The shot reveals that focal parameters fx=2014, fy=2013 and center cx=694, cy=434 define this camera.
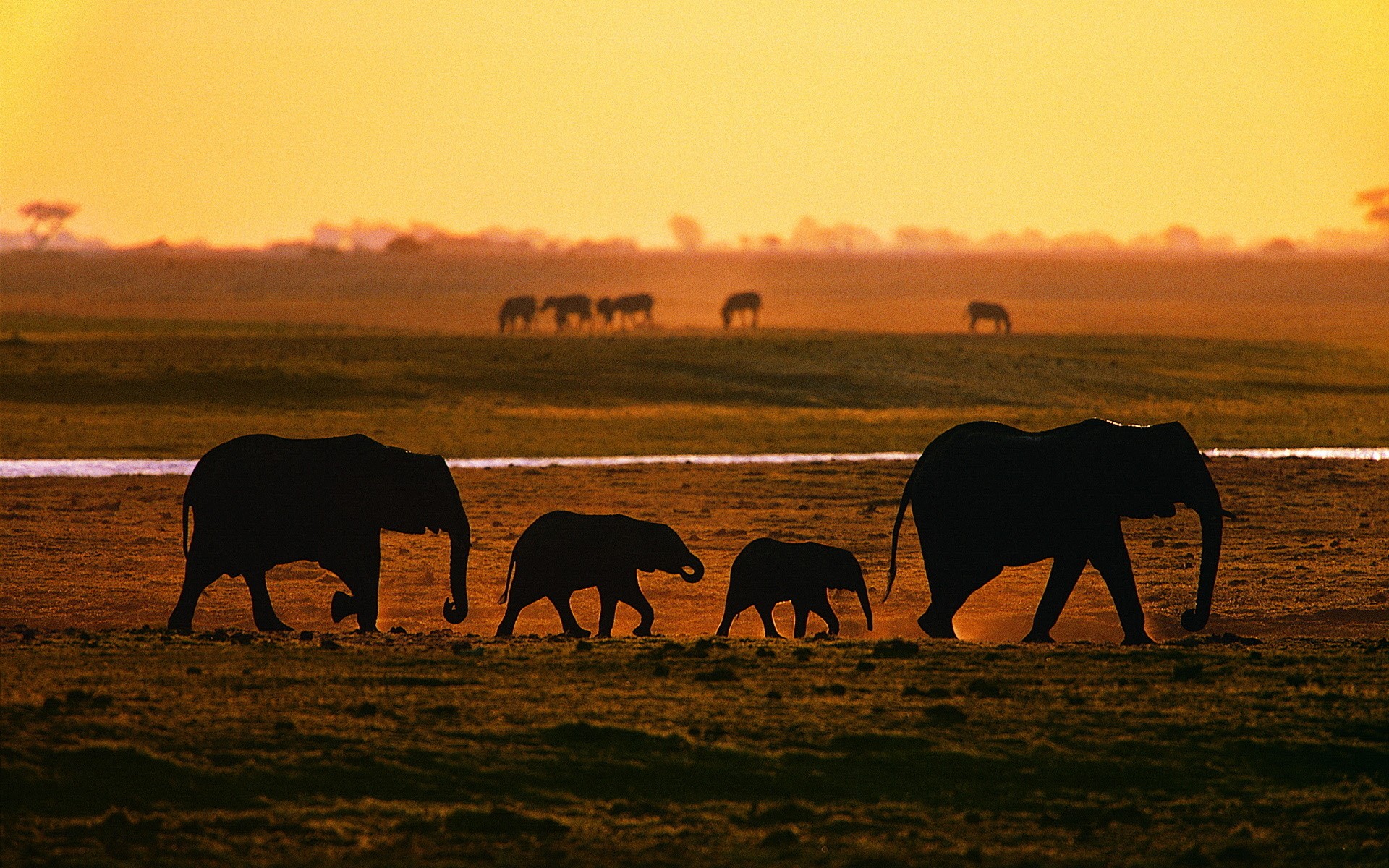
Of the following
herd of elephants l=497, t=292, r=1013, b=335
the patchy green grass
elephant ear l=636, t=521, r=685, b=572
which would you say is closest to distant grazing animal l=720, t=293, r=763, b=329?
herd of elephants l=497, t=292, r=1013, b=335

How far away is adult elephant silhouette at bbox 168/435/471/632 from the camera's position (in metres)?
16.3

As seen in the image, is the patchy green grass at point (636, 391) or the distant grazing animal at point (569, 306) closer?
the patchy green grass at point (636, 391)

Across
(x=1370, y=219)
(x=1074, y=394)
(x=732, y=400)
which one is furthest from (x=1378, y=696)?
(x=1370, y=219)

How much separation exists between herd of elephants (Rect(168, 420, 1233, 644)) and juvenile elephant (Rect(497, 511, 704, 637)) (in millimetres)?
17

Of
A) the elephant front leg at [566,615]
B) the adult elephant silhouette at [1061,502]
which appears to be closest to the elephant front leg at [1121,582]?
the adult elephant silhouette at [1061,502]

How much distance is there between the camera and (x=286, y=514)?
16.3m

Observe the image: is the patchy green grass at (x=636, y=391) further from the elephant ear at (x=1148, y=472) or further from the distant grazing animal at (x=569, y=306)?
the elephant ear at (x=1148, y=472)

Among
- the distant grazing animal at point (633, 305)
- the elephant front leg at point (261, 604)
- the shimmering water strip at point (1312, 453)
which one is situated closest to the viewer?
the elephant front leg at point (261, 604)

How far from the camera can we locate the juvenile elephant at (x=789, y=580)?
17375mm

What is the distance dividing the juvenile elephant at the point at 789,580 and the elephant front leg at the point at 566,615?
1.30 metres

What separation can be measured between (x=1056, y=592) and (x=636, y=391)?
97.3 feet

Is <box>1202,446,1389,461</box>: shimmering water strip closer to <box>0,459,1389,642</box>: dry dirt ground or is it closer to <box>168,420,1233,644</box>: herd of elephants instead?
<box>0,459,1389,642</box>: dry dirt ground

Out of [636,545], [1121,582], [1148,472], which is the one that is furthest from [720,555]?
[1148,472]

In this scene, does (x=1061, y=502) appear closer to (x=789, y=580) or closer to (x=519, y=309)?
(x=789, y=580)
